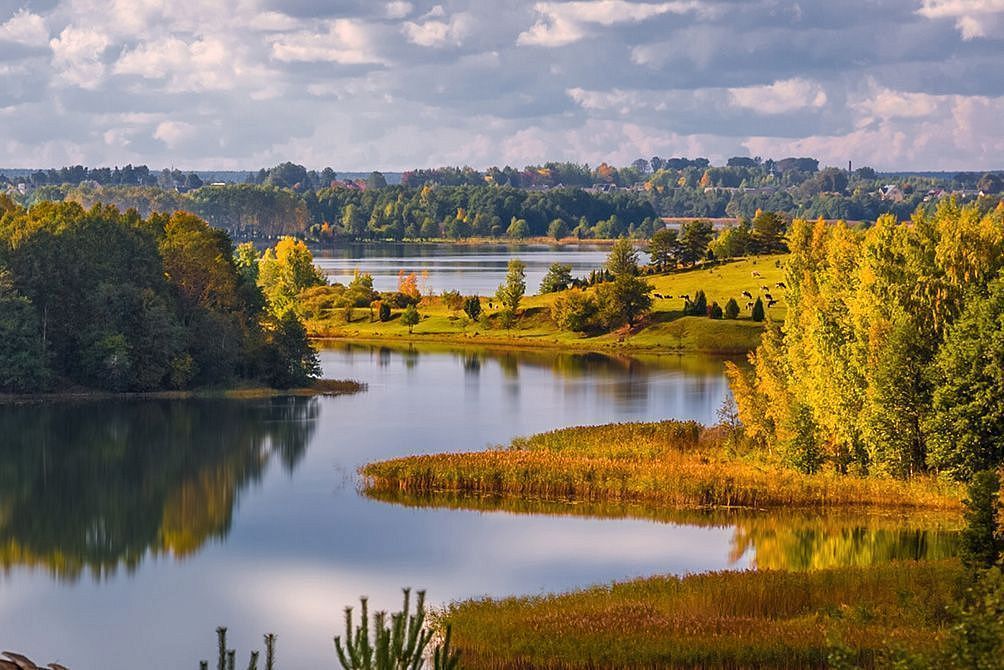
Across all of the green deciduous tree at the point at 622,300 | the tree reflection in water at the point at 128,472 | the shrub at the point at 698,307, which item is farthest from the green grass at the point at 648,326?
the tree reflection in water at the point at 128,472

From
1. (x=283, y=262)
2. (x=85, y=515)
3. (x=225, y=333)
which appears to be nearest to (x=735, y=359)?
(x=225, y=333)

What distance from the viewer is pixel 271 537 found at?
159ft

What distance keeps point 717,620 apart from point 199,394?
186 feet

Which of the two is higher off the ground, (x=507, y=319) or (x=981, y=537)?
(x=507, y=319)

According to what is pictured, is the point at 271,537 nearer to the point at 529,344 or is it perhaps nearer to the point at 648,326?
the point at 529,344

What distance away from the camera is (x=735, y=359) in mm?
110875

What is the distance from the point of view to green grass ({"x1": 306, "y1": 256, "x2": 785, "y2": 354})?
118 meters

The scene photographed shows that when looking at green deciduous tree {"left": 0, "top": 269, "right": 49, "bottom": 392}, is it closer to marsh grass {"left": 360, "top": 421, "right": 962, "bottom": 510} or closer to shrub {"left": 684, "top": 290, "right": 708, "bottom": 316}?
marsh grass {"left": 360, "top": 421, "right": 962, "bottom": 510}

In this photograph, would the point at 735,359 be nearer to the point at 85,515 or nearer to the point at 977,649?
the point at 85,515

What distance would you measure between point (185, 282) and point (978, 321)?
2140 inches

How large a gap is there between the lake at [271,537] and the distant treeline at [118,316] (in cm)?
580

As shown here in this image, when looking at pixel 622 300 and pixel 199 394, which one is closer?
pixel 199 394

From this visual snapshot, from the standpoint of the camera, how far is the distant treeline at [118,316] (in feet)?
267

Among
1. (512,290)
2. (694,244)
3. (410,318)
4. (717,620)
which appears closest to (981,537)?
(717,620)
